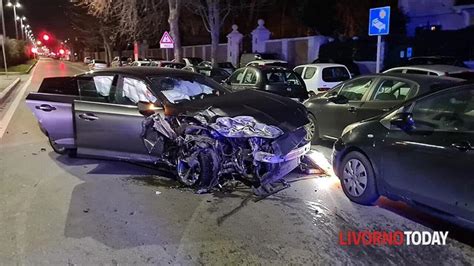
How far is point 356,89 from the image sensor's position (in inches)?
324

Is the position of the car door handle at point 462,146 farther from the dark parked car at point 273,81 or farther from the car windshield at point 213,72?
the car windshield at point 213,72

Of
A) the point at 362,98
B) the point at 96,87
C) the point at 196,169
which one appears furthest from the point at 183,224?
the point at 362,98

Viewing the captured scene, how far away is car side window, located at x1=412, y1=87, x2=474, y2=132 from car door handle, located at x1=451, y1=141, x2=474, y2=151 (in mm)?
214

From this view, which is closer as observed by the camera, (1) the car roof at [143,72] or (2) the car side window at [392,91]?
(1) the car roof at [143,72]

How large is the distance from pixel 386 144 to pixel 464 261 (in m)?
1.48

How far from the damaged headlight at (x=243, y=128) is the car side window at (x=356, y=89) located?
2907 mm

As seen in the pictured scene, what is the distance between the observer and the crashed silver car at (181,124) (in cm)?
578

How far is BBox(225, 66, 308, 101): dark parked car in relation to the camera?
11.8 metres

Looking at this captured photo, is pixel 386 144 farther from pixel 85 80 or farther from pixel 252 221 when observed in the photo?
pixel 85 80

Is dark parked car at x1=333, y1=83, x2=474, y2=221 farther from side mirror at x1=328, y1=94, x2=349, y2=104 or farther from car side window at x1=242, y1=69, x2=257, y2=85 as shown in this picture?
car side window at x1=242, y1=69, x2=257, y2=85

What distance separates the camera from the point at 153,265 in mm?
3986

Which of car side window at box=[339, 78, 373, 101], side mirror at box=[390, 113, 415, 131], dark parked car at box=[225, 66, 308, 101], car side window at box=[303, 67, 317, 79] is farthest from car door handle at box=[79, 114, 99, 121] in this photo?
car side window at box=[303, 67, 317, 79]

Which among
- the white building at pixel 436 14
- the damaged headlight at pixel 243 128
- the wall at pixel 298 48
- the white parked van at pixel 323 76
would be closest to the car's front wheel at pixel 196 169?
the damaged headlight at pixel 243 128

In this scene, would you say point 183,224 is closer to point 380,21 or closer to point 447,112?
point 447,112
